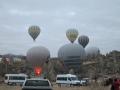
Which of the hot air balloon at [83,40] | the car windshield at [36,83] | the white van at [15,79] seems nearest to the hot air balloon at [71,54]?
the hot air balloon at [83,40]

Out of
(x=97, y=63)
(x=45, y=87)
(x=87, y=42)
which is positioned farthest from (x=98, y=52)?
(x=45, y=87)

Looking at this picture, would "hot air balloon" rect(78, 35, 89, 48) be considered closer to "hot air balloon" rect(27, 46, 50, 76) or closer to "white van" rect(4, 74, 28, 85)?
"hot air balloon" rect(27, 46, 50, 76)

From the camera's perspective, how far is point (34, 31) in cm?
9862

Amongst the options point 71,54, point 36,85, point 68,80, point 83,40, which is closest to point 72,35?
point 83,40

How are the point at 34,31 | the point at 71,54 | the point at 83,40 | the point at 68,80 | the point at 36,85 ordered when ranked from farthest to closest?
the point at 71,54
the point at 83,40
the point at 34,31
the point at 68,80
the point at 36,85

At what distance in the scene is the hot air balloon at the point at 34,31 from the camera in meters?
97.4

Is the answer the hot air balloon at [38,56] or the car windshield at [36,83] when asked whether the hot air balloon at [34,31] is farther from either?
the car windshield at [36,83]

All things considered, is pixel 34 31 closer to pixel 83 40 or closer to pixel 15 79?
pixel 83 40

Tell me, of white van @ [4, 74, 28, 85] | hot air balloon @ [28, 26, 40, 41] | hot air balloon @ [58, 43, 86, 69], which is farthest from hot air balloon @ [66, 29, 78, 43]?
white van @ [4, 74, 28, 85]

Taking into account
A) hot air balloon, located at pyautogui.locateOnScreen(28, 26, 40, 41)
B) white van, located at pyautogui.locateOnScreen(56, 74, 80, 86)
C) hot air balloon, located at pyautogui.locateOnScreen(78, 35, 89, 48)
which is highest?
hot air balloon, located at pyautogui.locateOnScreen(28, 26, 40, 41)

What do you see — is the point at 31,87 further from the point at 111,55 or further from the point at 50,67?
the point at 111,55

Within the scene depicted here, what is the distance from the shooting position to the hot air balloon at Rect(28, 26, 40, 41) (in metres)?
97.4

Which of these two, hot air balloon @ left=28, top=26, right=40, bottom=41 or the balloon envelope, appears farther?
the balloon envelope

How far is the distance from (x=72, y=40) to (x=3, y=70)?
2636cm
